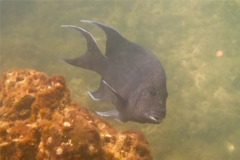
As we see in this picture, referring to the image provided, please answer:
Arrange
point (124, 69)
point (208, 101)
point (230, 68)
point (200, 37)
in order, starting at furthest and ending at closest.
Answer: point (200, 37), point (230, 68), point (208, 101), point (124, 69)

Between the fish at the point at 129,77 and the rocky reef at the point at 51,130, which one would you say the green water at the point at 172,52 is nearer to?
the rocky reef at the point at 51,130

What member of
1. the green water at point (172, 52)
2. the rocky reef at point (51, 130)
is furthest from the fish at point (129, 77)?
the green water at point (172, 52)

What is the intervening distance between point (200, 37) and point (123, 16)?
2.34 m

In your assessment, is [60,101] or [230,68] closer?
[60,101]

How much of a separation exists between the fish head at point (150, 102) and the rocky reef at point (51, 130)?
2.05 feet

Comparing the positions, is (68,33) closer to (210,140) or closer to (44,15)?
(44,15)

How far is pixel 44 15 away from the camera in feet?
27.0

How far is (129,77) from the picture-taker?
12.1ft

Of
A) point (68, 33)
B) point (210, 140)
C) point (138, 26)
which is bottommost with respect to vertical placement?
point (210, 140)

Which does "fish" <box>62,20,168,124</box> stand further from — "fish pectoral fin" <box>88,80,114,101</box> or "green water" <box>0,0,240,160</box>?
"green water" <box>0,0,240,160</box>

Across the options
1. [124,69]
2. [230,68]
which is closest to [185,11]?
[230,68]

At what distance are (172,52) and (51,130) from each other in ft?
13.5

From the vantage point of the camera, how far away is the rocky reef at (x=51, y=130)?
11.2 feet

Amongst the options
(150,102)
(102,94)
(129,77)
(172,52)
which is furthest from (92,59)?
(172,52)
